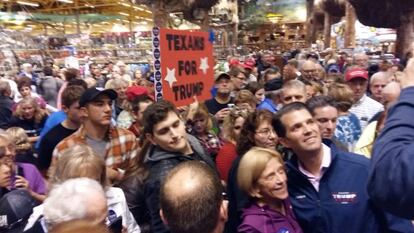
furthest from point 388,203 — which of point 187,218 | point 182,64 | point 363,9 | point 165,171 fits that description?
point 363,9

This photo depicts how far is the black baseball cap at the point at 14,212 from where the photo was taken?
6.92 ft

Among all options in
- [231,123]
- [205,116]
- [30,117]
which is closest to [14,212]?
[231,123]

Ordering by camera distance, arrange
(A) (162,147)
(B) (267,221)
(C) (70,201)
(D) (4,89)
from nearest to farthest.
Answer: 1. (C) (70,201)
2. (B) (267,221)
3. (A) (162,147)
4. (D) (4,89)

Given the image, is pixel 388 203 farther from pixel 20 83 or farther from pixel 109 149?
pixel 20 83

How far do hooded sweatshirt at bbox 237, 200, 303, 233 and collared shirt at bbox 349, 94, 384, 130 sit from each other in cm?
271

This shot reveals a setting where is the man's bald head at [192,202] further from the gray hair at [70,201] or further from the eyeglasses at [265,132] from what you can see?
the eyeglasses at [265,132]

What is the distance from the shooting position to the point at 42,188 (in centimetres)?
329

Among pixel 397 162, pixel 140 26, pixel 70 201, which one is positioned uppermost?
pixel 140 26

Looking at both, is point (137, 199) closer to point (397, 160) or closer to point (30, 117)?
point (397, 160)

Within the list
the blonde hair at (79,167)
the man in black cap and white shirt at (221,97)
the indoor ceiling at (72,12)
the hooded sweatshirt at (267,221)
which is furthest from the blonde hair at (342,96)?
the indoor ceiling at (72,12)

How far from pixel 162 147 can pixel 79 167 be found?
1.98ft

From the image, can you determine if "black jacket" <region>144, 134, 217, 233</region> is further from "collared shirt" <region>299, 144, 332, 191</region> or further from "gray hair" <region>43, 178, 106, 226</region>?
"collared shirt" <region>299, 144, 332, 191</region>

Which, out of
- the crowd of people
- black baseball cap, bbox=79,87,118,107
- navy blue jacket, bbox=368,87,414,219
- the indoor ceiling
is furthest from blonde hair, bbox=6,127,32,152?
the indoor ceiling

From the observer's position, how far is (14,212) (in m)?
2.14
